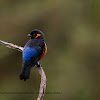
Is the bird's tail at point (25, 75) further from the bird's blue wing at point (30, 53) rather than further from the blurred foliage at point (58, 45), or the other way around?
the blurred foliage at point (58, 45)

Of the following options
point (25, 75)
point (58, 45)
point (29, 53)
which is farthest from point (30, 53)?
point (58, 45)

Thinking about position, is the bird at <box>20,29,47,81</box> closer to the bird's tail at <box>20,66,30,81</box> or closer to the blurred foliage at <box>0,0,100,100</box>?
the bird's tail at <box>20,66,30,81</box>

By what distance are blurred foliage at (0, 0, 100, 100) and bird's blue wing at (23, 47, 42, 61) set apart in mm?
3382

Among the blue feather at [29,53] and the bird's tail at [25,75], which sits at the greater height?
the blue feather at [29,53]

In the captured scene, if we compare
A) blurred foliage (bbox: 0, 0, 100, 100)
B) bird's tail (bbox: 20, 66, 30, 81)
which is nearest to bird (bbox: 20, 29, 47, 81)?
bird's tail (bbox: 20, 66, 30, 81)

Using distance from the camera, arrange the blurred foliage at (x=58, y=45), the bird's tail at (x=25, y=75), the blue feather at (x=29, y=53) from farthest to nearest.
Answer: the blurred foliage at (x=58, y=45), the blue feather at (x=29, y=53), the bird's tail at (x=25, y=75)

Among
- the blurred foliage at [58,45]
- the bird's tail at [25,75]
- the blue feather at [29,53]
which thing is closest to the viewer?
the bird's tail at [25,75]

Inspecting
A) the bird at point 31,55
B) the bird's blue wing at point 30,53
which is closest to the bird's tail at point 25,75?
the bird at point 31,55

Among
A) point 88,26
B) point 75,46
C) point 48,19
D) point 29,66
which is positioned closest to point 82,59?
point 75,46

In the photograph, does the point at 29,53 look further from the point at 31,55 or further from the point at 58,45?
the point at 58,45

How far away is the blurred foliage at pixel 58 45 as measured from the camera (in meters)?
7.35

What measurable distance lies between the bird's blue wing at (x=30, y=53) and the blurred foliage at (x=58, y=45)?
3.38m

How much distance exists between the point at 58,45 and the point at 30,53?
4015mm

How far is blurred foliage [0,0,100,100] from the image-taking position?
7348 mm
